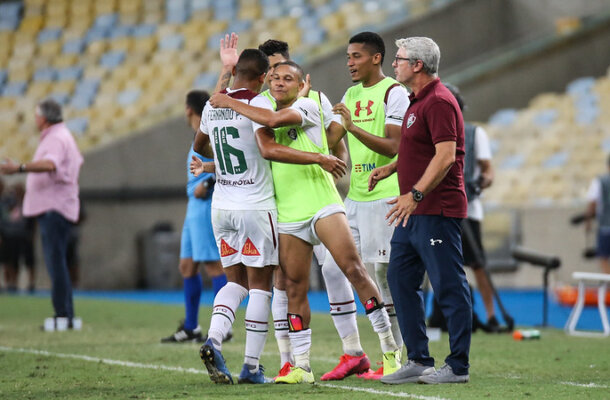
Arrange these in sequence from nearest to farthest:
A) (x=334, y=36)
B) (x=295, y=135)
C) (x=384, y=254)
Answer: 1. (x=295, y=135)
2. (x=384, y=254)
3. (x=334, y=36)

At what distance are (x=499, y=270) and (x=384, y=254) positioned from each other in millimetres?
11515

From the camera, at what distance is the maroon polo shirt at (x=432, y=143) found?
630cm

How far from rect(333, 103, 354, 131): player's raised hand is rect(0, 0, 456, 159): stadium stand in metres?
14.9

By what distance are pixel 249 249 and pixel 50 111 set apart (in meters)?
5.20

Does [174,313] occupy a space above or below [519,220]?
below

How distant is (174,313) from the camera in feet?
44.8

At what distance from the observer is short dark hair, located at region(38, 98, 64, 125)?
11133 mm

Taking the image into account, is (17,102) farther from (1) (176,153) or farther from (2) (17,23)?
(1) (176,153)

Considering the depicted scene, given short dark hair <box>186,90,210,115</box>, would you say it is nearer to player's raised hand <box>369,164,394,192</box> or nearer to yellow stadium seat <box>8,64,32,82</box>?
player's raised hand <box>369,164,394,192</box>

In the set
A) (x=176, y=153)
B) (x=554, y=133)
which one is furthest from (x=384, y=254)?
(x=554, y=133)

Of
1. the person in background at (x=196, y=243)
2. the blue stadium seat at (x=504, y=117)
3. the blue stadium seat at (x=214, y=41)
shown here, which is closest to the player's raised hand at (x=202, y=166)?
the person in background at (x=196, y=243)

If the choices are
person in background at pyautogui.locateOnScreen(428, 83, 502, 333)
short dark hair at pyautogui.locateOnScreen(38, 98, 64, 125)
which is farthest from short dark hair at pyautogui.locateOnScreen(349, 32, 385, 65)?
short dark hair at pyautogui.locateOnScreen(38, 98, 64, 125)

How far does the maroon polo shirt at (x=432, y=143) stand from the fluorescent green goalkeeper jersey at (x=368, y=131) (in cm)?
70

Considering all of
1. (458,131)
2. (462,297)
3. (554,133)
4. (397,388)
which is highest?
(554,133)
